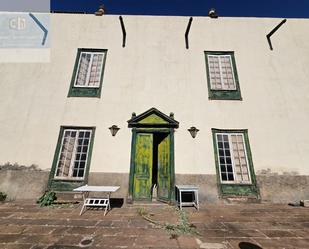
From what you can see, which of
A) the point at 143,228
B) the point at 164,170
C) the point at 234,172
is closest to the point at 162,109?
the point at 164,170

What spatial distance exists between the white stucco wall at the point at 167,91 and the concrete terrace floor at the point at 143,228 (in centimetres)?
Answer: 187

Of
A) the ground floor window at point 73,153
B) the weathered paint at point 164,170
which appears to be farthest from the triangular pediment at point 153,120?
the ground floor window at point 73,153

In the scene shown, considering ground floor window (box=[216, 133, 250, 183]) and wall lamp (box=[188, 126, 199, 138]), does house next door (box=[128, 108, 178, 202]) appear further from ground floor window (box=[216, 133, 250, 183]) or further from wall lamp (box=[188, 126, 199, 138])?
ground floor window (box=[216, 133, 250, 183])

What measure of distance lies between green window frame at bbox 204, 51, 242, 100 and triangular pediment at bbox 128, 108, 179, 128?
2.18m

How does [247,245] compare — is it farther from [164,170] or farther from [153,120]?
[153,120]

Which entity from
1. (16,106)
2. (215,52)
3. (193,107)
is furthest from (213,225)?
(16,106)

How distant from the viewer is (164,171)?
741 cm

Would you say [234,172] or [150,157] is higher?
[150,157]

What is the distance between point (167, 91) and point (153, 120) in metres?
1.60

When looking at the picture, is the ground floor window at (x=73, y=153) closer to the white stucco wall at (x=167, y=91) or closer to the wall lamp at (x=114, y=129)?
the white stucco wall at (x=167, y=91)

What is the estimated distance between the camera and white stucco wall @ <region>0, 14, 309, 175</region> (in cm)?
759

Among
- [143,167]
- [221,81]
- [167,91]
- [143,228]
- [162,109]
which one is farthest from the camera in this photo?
[221,81]

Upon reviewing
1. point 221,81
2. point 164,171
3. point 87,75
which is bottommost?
point 164,171

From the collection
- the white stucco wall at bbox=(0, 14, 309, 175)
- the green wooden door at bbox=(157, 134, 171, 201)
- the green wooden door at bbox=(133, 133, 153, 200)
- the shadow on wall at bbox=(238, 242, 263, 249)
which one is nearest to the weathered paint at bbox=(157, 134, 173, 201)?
the green wooden door at bbox=(157, 134, 171, 201)
